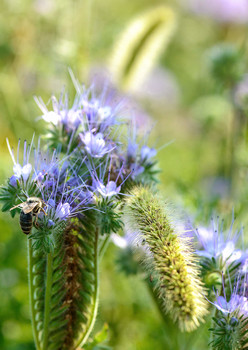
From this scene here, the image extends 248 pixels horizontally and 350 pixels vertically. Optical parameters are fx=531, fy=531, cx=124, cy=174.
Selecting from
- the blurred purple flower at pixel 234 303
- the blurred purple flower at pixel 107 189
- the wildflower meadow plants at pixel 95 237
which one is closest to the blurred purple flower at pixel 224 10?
the wildflower meadow plants at pixel 95 237

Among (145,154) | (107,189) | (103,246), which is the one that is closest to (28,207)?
(107,189)

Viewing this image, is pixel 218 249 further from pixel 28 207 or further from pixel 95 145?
pixel 28 207

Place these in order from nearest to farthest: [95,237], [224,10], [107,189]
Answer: [107,189]
[95,237]
[224,10]

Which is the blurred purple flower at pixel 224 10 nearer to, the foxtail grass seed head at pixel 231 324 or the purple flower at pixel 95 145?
the purple flower at pixel 95 145

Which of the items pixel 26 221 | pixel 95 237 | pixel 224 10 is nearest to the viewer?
pixel 26 221

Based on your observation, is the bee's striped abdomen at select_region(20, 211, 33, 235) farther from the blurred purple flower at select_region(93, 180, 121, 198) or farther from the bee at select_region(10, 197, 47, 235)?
the blurred purple flower at select_region(93, 180, 121, 198)

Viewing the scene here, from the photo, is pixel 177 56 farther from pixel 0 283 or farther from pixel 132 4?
pixel 0 283

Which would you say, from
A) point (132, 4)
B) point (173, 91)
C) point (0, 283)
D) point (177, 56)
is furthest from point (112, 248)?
→ point (132, 4)
